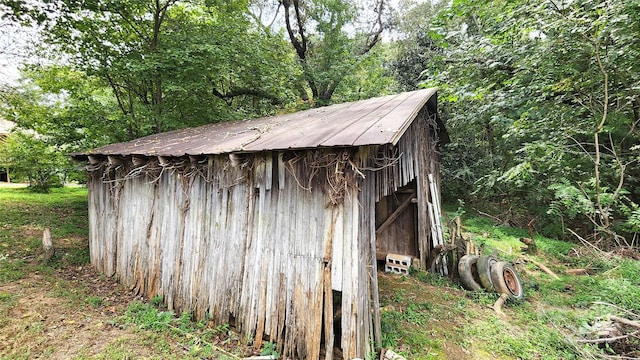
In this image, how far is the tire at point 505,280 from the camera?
5.40m

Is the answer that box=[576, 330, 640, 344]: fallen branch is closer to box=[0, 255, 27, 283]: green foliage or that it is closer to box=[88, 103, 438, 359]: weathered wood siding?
box=[88, 103, 438, 359]: weathered wood siding

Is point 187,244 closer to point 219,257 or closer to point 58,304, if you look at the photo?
point 219,257

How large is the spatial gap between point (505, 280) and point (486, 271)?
352mm

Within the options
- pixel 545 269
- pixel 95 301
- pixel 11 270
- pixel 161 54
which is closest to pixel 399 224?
pixel 545 269

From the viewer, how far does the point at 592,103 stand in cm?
682

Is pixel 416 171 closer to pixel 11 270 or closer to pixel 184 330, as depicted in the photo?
pixel 184 330

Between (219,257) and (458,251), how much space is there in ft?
17.3

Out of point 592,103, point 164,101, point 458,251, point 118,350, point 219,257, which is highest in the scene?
point 164,101

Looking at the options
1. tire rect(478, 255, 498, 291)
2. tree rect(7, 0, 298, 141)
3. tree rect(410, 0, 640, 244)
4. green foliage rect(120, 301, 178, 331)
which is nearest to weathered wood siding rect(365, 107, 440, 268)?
tire rect(478, 255, 498, 291)

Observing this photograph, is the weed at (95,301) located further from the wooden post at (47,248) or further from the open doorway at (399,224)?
the open doorway at (399,224)

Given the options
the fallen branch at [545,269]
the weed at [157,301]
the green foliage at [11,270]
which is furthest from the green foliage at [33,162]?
the fallen branch at [545,269]

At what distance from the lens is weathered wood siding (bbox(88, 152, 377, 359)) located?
338 cm

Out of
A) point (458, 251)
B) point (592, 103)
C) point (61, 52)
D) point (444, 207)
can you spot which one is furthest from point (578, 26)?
point (61, 52)

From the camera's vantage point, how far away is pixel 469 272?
5.93m
